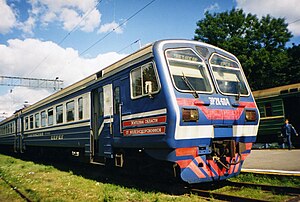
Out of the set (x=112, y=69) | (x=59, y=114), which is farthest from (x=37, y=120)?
(x=112, y=69)

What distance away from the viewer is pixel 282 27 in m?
33.2

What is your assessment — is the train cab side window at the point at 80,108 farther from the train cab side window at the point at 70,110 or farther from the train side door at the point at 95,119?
the train side door at the point at 95,119

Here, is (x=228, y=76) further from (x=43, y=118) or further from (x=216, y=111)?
(x=43, y=118)

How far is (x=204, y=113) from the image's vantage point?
602 centimetres

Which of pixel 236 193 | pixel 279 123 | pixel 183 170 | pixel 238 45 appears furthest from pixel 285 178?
pixel 238 45

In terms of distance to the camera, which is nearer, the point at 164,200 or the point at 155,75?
the point at 164,200

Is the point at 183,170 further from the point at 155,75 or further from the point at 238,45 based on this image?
the point at 238,45

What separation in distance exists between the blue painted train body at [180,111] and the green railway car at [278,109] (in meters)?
8.74

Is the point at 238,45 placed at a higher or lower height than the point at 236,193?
higher

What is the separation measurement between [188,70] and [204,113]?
1055mm

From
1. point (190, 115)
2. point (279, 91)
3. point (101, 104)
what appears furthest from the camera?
point (279, 91)

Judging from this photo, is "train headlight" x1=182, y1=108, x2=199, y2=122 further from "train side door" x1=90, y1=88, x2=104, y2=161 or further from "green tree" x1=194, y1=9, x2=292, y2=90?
"green tree" x1=194, y1=9, x2=292, y2=90

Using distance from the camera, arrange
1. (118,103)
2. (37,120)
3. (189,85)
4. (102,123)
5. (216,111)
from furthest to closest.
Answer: (37,120) → (102,123) → (118,103) → (216,111) → (189,85)

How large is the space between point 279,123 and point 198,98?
432 inches
